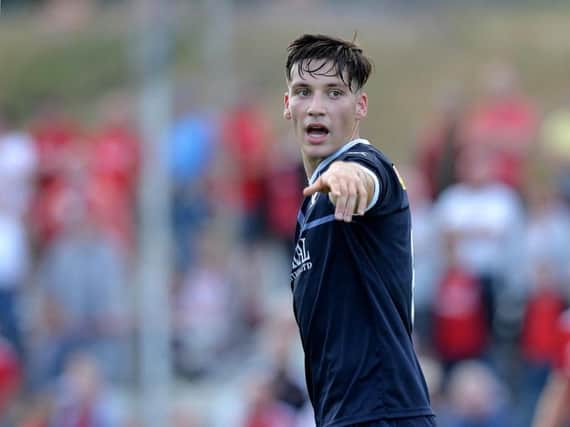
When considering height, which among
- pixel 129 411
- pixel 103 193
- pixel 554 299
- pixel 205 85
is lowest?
pixel 129 411

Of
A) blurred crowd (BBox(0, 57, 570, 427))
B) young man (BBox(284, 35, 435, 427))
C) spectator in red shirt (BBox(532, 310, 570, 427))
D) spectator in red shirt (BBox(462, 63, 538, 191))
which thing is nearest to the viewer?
young man (BBox(284, 35, 435, 427))

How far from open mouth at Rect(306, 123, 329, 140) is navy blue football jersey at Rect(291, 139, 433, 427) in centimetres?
8

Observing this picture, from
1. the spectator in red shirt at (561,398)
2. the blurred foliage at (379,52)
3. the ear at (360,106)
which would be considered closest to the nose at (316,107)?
the ear at (360,106)

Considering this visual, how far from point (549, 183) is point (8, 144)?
16.3 ft

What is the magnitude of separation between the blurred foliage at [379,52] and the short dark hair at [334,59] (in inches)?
381

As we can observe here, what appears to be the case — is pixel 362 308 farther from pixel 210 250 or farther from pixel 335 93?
pixel 210 250

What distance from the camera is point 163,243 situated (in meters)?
11.5

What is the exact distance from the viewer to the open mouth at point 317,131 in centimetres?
479

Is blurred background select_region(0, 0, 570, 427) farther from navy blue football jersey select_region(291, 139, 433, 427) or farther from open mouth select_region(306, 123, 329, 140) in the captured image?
open mouth select_region(306, 123, 329, 140)

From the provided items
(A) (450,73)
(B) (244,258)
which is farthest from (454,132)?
(A) (450,73)

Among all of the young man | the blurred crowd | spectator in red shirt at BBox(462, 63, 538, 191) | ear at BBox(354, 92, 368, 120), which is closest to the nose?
the young man

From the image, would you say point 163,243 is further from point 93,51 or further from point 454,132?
point 93,51

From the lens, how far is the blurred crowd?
10.8 metres

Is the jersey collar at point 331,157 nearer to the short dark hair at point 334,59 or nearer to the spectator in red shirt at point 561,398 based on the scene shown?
the short dark hair at point 334,59
